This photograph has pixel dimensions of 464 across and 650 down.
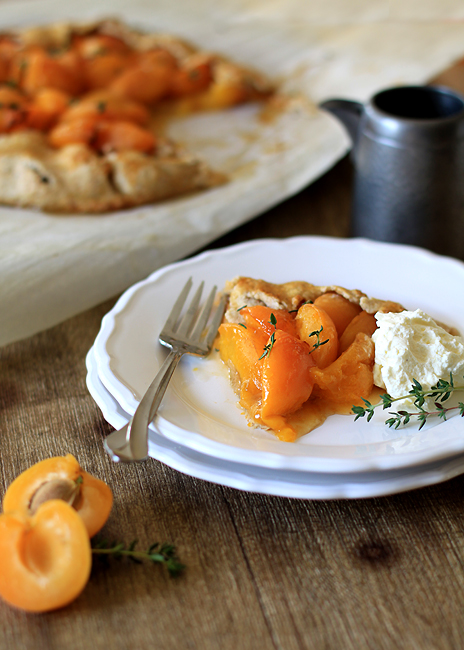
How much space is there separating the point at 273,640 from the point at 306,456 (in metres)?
0.25

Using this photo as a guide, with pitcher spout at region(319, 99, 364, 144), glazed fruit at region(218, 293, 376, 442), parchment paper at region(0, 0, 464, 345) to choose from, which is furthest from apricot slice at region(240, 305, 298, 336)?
pitcher spout at region(319, 99, 364, 144)

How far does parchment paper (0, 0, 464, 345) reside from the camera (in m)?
1.55

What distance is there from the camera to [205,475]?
2.93 ft

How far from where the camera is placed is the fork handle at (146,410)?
0.88 m

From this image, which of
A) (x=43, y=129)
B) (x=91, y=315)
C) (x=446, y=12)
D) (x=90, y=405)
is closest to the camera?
(x=90, y=405)

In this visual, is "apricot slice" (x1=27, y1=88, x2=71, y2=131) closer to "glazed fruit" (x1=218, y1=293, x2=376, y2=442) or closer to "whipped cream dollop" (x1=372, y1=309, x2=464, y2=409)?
"glazed fruit" (x1=218, y1=293, x2=376, y2=442)

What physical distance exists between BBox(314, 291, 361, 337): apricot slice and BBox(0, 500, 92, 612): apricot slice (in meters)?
0.62

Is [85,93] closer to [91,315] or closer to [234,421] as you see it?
[91,315]

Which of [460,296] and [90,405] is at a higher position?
[460,296]

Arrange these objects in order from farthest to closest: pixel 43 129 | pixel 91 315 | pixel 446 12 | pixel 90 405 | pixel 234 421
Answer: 1. pixel 446 12
2. pixel 43 129
3. pixel 91 315
4. pixel 90 405
5. pixel 234 421

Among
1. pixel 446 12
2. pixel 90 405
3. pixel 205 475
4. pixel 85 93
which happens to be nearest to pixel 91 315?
pixel 90 405

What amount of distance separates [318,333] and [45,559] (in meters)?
0.57

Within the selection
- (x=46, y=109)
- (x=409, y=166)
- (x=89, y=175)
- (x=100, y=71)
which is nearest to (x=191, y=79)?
(x=100, y=71)

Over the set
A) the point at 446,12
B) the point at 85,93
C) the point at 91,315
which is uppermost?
the point at 446,12
